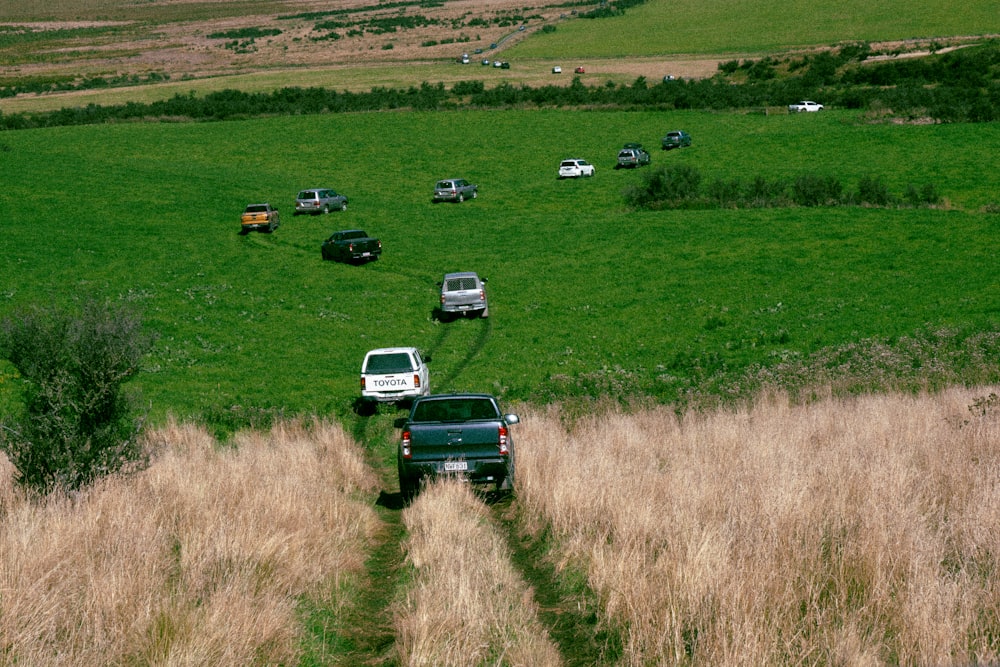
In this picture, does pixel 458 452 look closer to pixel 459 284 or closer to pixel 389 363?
pixel 389 363

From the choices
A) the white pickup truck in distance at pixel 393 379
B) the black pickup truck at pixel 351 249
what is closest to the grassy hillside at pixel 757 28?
the black pickup truck at pixel 351 249

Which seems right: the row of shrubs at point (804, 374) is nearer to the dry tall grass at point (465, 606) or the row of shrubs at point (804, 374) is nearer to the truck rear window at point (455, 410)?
the truck rear window at point (455, 410)

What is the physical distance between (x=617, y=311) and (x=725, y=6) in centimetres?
14550

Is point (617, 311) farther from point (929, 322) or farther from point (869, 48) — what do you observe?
point (869, 48)

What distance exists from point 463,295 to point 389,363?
1101cm

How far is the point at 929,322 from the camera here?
31891mm

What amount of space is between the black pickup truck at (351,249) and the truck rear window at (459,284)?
37.1 feet

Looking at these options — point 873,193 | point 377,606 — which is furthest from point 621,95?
point 377,606

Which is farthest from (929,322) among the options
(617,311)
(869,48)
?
(869,48)

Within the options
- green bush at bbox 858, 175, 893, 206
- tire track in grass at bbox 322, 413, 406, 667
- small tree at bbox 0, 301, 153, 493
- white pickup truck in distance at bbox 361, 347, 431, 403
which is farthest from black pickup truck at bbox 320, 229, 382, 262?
small tree at bbox 0, 301, 153, 493

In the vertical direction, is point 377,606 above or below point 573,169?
above

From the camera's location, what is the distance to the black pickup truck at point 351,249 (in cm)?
4841

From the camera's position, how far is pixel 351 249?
4831 cm

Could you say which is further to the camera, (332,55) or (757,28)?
(332,55)
